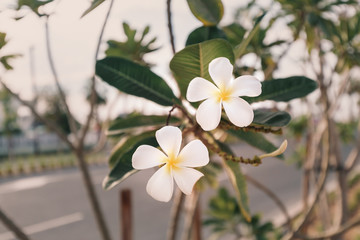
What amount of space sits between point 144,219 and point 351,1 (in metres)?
5.28

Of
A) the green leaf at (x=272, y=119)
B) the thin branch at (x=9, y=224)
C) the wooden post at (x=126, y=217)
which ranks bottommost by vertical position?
the wooden post at (x=126, y=217)

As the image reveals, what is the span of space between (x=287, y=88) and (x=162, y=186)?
0.43 m

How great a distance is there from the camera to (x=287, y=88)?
71 cm

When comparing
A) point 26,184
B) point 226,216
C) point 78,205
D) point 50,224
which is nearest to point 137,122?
point 226,216

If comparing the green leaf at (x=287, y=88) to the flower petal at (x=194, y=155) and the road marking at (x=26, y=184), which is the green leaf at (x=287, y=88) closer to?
the flower petal at (x=194, y=155)

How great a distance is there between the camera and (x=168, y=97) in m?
0.69

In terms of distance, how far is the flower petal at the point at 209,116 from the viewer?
395mm

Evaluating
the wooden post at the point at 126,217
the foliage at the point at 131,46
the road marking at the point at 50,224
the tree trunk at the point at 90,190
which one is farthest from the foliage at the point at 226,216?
the road marking at the point at 50,224

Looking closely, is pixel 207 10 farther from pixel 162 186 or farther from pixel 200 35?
pixel 162 186

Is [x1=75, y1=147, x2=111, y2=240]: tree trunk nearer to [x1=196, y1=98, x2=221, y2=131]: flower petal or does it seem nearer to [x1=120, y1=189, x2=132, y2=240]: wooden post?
[x1=120, y1=189, x2=132, y2=240]: wooden post

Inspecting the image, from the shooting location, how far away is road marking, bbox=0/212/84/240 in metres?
5.55

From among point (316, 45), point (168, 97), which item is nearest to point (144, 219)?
point (316, 45)

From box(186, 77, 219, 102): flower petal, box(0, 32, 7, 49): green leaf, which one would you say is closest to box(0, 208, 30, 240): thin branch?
box(0, 32, 7, 49): green leaf

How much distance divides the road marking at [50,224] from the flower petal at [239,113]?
5.84 meters
